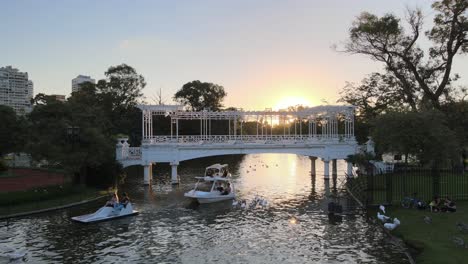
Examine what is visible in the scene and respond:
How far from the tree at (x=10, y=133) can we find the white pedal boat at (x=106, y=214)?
30761 millimetres

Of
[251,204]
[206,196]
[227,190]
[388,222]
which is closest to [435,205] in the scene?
[388,222]

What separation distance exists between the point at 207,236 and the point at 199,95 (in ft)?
261

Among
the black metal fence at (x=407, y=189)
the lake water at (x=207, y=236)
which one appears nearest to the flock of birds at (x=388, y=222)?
the lake water at (x=207, y=236)

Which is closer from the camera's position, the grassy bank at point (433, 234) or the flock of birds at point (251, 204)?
the grassy bank at point (433, 234)

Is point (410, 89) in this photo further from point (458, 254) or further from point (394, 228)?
point (458, 254)

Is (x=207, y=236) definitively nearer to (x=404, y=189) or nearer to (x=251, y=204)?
(x=251, y=204)

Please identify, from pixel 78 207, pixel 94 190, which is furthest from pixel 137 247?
pixel 94 190

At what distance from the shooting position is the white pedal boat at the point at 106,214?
29253 millimetres

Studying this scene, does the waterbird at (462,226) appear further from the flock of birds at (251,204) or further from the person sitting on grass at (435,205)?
the flock of birds at (251,204)

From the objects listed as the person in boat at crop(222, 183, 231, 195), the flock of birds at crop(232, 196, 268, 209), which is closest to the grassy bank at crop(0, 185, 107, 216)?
the person in boat at crop(222, 183, 231, 195)

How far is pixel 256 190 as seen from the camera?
1735 inches

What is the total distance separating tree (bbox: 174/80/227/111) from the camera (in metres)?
103

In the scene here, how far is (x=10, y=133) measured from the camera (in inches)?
2234

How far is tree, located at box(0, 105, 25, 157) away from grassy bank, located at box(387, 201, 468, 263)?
155ft
